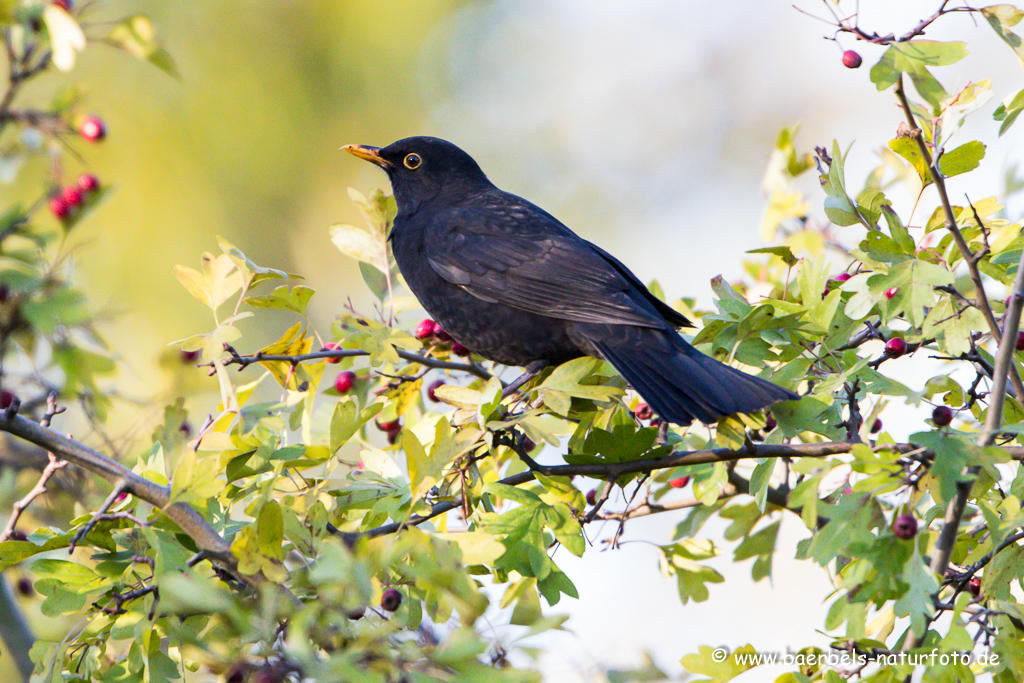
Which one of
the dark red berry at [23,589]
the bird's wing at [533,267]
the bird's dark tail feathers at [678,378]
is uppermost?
the bird's wing at [533,267]

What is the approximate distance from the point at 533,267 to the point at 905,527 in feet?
6.16

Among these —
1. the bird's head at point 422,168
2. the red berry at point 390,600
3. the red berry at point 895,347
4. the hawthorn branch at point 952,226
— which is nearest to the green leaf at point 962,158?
the hawthorn branch at point 952,226

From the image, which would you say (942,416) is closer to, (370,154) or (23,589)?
(370,154)

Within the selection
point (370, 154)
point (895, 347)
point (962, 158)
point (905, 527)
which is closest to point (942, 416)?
point (895, 347)

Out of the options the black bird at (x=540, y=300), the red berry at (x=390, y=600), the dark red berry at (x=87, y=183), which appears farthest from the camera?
the dark red berry at (x=87, y=183)

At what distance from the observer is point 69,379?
2229 millimetres

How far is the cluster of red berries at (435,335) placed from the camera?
3201mm

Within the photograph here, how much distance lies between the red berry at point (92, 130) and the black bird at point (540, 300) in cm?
123

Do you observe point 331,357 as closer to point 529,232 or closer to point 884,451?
point 529,232

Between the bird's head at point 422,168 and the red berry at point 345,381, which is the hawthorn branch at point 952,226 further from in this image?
the bird's head at point 422,168

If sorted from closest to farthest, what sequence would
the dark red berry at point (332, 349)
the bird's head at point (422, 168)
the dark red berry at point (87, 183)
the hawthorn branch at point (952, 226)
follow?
1. the hawthorn branch at point (952, 226)
2. the dark red berry at point (332, 349)
3. the dark red berry at point (87, 183)
4. the bird's head at point (422, 168)

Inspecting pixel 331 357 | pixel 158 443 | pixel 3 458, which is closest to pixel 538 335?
pixel 331 357

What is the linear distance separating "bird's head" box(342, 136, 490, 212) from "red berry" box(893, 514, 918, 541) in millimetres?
2766

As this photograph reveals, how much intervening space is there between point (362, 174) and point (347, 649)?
25.1ft
